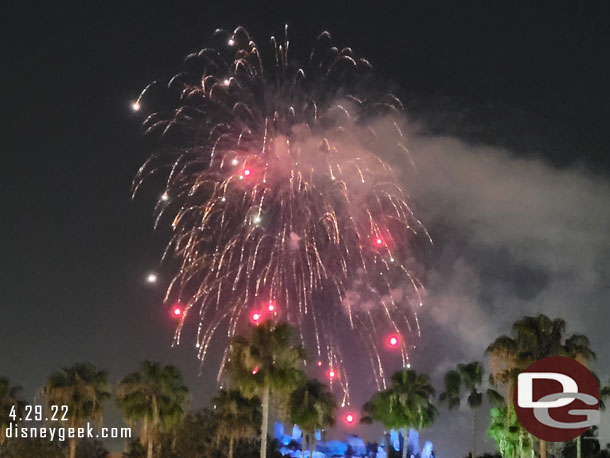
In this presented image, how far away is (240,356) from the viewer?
174 feet

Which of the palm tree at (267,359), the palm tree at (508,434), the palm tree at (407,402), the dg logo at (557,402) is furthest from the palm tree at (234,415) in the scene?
the dg logo at (557,402)

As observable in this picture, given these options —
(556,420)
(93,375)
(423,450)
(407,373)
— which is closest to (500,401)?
(407,373)

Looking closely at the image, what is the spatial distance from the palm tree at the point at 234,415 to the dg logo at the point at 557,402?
1760 inches

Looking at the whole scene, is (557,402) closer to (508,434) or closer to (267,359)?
(267,359)

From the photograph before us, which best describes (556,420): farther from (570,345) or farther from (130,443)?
(130,443)

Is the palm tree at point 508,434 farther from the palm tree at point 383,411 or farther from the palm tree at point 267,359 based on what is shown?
the palm tree at point 267,359

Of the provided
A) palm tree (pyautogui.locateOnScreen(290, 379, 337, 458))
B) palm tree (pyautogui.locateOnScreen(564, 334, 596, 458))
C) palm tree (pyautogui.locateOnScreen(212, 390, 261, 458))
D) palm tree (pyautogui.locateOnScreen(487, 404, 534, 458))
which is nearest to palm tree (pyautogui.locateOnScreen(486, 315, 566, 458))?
palm tree (pyautogui.locateOnScreen(564, 334, 596, 458))

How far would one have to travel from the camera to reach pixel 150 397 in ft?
211

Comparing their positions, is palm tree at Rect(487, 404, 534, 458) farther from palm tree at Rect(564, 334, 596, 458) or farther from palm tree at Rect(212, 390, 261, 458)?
palm tree at Rect(212, 390, 261, 458)

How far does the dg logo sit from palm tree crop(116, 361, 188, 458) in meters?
31.0

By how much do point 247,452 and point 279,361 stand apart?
38.8 m

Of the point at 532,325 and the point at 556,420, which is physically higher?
the point at 532,325

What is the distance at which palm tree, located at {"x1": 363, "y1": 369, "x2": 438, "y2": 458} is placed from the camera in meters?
71.2

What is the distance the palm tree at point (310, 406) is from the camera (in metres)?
73.1
